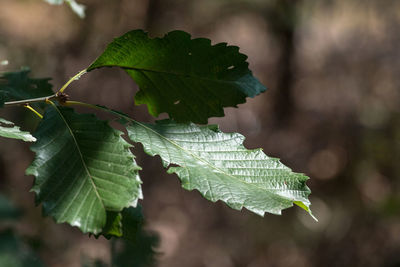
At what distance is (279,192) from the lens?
0.75 meters

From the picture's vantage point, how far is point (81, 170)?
28.8 inches

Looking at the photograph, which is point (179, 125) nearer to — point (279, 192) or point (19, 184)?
point (279, 192)

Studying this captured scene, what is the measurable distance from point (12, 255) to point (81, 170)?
853 millimetres

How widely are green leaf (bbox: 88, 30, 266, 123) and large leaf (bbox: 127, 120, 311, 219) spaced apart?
0.05 meters

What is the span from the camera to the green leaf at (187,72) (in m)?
0.87

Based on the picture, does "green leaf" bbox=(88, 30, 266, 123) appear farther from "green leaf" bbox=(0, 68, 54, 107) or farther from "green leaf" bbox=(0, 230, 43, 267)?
"green leaf" bbox=(0, 230, 43, 267)

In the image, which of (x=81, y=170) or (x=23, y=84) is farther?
(x=23, y=84)

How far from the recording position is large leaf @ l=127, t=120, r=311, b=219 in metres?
0.72

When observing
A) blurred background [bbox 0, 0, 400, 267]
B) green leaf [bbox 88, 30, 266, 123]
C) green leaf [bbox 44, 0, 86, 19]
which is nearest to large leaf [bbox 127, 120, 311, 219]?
green leaf [bbox 88, 30, 266, 123]

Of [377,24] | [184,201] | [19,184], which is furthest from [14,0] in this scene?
[377,24]

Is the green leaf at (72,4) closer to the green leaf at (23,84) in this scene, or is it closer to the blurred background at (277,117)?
the green leaf at (23,84)

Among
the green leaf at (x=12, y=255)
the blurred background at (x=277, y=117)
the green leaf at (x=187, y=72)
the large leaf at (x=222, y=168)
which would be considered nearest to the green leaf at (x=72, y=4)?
the green leaf at (x=187, y=72)

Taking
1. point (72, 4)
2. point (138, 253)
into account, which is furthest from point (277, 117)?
point (72, 4)

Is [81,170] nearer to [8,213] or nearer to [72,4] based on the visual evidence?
[72,4]
